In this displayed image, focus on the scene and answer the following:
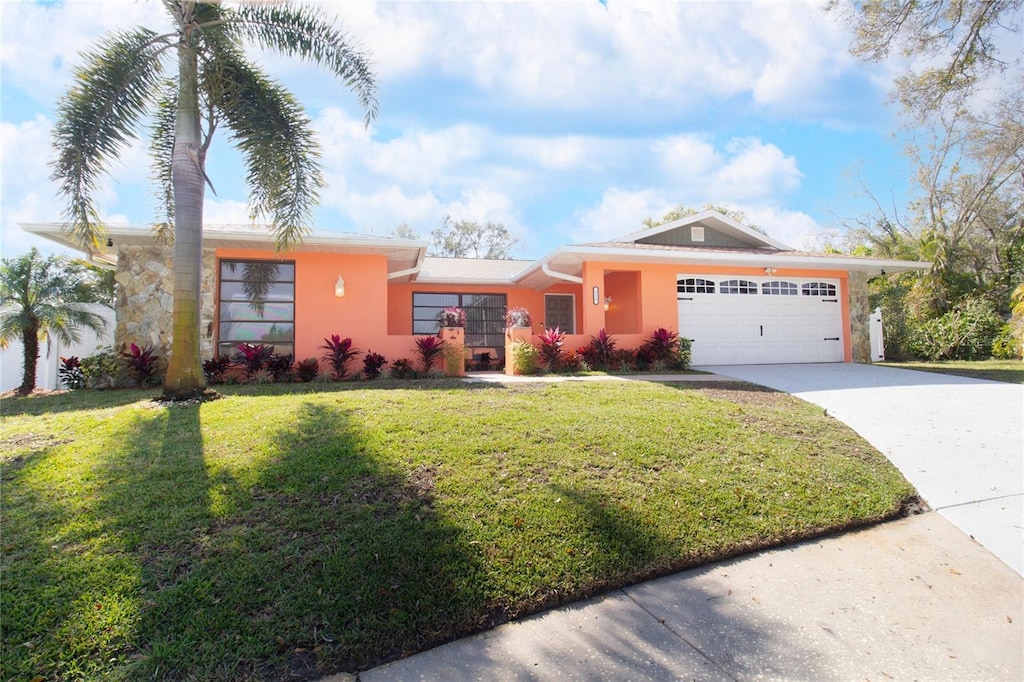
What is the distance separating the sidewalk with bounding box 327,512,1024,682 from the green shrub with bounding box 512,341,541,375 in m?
7.51

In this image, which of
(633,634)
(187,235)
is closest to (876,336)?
(633,634)

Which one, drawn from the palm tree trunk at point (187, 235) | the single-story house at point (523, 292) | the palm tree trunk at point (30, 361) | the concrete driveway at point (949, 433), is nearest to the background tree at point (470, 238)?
the single-story house at point (523, 292)

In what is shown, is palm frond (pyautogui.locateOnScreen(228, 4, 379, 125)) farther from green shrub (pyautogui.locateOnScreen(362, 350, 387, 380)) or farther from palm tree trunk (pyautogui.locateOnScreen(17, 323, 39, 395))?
palm tree trunk (pyautogui.locateOnScreen(17, 323, 39, 395))

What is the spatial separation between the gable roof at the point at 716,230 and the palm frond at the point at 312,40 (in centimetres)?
729

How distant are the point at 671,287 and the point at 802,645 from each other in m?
10.6

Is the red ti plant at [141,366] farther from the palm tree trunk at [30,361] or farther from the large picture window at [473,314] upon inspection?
the large picture window at [473,314]

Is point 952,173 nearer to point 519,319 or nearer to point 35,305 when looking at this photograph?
point 519,319

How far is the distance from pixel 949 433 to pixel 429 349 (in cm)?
860

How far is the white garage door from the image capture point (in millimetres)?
12609

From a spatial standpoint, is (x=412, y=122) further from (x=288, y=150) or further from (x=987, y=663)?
(x=987, y=663)

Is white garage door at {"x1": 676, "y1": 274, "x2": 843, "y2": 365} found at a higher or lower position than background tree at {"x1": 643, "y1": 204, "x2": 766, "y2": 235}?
lower

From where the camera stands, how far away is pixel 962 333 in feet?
49.7

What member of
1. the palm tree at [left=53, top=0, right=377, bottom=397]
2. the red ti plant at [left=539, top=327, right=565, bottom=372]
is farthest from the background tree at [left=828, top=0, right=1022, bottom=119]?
the palm tree at [left=53, top=0, right=377, bottom=397]

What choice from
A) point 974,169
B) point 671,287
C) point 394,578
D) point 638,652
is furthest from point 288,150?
point 974,169
